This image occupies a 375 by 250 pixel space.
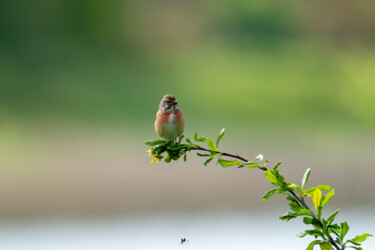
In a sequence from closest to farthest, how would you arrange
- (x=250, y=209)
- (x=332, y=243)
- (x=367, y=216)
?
(x=332, y=243)
(x=367, y=216)
(x=250, y=209)

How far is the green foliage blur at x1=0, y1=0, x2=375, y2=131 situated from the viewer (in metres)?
19.2

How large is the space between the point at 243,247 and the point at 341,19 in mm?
13810

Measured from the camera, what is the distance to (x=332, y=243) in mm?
2076

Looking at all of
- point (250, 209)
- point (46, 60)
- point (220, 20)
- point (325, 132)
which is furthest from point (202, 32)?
point (250, 209)

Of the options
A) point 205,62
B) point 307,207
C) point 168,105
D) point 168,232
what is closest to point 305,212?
point 307,207

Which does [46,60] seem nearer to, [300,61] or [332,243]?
[300,61]

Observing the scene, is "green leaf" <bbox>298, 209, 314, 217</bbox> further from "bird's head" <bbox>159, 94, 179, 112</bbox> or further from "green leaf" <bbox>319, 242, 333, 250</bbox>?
"bird's head" <bbox>159, 94, 179, 112</bbox>

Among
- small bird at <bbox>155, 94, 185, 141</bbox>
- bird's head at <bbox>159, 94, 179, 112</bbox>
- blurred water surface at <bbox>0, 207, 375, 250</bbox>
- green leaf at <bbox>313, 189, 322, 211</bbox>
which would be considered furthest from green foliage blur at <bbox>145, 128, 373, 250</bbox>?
blurred water surface at <bbox>0, 207, 375, 250</bbox>

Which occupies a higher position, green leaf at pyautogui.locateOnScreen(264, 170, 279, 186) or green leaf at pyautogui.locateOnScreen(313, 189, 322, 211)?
green leaf at pyautogui.locateOnScreen(264, 170, 279, 186)

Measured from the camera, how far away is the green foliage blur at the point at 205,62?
19.2 meters

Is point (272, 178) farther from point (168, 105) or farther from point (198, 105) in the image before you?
point (198, 105)

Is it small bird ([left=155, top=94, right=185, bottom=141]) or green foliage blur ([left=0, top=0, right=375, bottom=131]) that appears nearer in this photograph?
small bird ([left=155, top=94, right=185, bottom=141])

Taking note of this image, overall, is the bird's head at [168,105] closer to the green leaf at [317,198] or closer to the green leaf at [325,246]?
the green leaf at [317,198]

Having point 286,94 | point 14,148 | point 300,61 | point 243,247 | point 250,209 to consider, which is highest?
point 300,61
